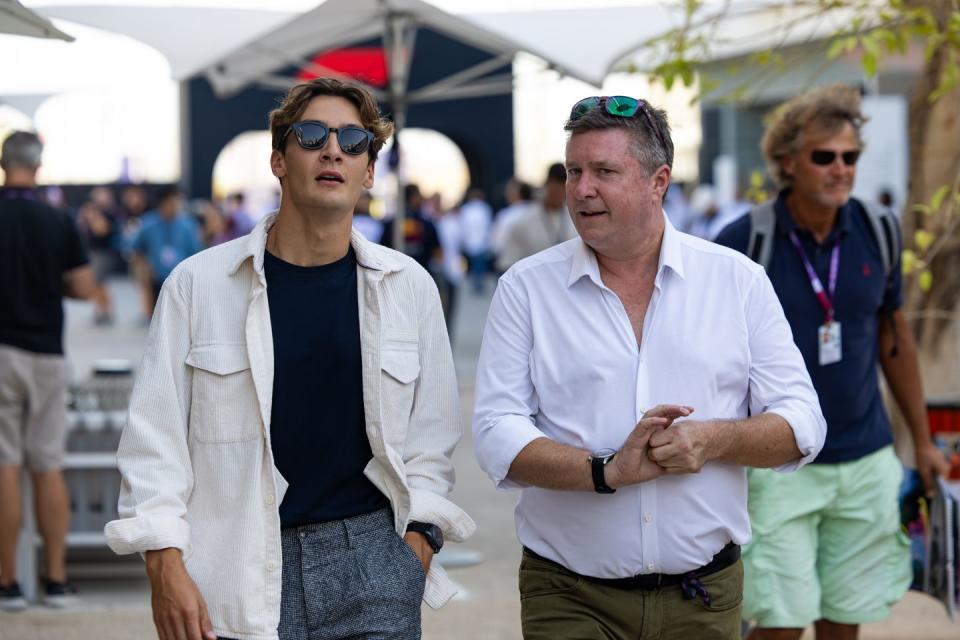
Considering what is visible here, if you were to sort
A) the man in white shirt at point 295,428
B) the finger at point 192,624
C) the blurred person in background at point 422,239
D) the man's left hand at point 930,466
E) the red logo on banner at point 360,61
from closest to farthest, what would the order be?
the finger at point 192,624
the man in white shirt at point 295,428
the man's left hand at point 930,466
the blurred person in background at point 422,239
the red logo on banner at point 360,61

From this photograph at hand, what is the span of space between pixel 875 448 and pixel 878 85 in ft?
48.1

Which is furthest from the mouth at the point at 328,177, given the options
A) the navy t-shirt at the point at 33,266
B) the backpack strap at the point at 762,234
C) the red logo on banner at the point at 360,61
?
the red logo on banner at the point at 360,61

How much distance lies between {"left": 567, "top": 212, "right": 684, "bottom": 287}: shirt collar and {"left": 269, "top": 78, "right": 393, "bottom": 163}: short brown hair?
532 mm

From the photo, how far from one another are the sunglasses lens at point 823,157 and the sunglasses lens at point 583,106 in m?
1.51

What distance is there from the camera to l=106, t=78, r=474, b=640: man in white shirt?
310 cm

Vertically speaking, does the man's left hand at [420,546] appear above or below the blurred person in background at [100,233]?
below

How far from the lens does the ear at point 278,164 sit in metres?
3.30

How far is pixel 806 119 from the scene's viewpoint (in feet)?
15.5

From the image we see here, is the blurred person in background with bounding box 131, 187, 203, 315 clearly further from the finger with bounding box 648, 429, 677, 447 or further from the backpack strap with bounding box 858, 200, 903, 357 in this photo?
the finger with bounding box 648, 429, 677, 447

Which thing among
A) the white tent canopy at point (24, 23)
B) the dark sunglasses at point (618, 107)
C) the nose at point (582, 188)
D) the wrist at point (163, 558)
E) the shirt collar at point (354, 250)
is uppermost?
the white tent canopy at point (24, 23)

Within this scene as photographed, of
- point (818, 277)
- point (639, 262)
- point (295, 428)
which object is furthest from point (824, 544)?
point (295, 428)

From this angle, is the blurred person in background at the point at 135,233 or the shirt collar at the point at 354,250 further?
the blurred person in background at the point at 135,233

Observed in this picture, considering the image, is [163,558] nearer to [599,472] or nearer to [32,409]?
[599,472]

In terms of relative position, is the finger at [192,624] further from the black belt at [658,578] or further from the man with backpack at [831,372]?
the man with backpack at [831,372]
